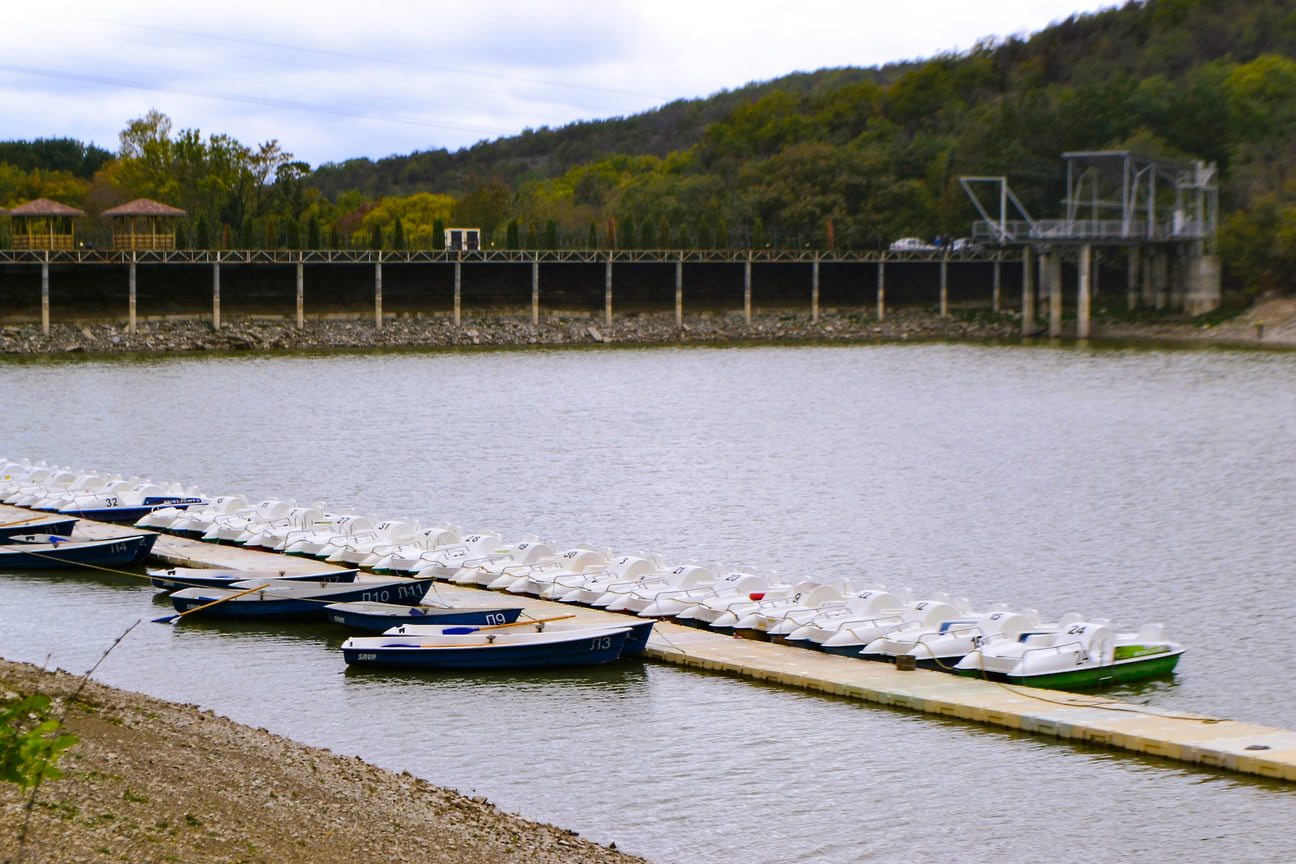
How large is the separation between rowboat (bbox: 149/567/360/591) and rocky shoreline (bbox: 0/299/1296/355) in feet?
207

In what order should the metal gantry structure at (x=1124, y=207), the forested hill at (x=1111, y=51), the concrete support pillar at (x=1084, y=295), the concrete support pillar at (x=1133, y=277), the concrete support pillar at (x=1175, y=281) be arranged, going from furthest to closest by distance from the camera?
the forested hill at (x=1111, y=51), the concrete support pillar at (x=1133, y=277), the concrete support pillar at (x=1175, y=281), the concrete support pillar at (x=1084, y=295), the metal gantry structure at (x=1124, y=207)

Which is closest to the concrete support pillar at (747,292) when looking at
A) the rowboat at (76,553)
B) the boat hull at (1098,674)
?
the rowboat at (76,553)

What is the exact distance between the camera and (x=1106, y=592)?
28453mm

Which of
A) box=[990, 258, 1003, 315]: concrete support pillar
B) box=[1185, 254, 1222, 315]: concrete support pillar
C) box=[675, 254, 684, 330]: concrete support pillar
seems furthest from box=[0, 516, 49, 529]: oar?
box=[990, 258, 1003, 315]: concrete support pillar

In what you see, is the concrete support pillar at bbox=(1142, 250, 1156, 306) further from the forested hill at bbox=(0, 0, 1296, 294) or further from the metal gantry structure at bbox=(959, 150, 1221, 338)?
the forested hill at bbox=(0, 0, 1296, 294)

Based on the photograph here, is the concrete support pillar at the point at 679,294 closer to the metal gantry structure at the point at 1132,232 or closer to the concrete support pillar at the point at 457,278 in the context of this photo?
the concrete support pillar at the point at 457,278

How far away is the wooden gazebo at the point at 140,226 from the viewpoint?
89713mm

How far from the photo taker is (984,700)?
65.5 feet

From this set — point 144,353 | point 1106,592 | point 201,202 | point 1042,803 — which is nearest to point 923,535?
point 1106,592

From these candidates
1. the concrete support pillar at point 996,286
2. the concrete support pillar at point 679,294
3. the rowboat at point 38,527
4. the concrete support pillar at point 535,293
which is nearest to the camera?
the rowboat at point 38,527

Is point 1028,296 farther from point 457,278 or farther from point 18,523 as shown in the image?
point 18,523

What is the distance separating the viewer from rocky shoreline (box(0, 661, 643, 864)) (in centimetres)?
1192

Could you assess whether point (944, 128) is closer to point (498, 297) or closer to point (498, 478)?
point (498, 297)

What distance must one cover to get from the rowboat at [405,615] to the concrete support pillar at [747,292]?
287 feet
